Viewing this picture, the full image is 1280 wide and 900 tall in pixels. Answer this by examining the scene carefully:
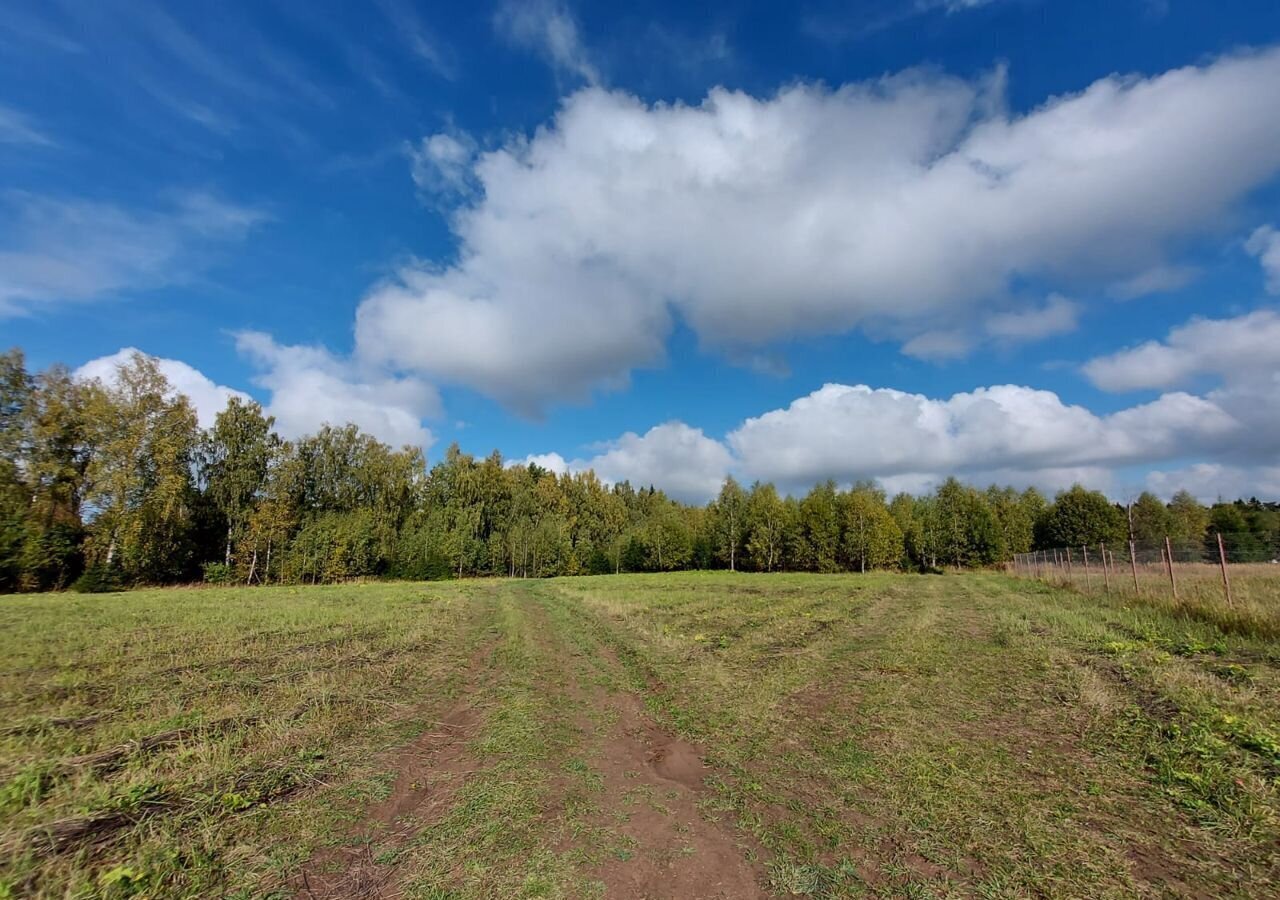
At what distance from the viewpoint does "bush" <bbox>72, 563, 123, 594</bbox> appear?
3997cm

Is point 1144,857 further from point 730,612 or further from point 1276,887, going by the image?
point 730,612

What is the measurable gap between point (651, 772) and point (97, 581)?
2105 inches

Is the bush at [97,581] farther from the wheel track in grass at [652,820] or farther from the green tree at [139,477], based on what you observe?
the wheel track in grass at [652,820]

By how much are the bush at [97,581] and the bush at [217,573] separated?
8.64m

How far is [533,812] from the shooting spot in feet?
17.0

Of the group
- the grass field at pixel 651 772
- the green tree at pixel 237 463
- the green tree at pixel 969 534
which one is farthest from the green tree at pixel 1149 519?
the green tree at pixel 237 463

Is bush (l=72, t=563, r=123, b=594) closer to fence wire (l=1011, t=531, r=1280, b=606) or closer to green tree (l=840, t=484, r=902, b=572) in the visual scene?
fence wire (l=1011, t=531, r=1280, b=606)

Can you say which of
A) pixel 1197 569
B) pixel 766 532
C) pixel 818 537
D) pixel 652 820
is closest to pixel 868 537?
pixel 818 537

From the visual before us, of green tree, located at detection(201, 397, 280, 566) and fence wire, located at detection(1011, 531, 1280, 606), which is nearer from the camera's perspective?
fence wire, located at detection(1011, 531, 1280, 606)

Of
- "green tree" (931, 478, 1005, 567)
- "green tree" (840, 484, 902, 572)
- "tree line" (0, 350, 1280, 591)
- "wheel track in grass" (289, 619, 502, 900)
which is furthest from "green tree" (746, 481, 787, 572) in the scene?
"wheel track in grass" (289, 619, 502, 900)

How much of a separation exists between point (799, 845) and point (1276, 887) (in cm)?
329

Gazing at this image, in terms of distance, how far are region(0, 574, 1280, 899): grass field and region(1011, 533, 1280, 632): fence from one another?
1641 millimetres

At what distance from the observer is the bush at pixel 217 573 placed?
5100cm

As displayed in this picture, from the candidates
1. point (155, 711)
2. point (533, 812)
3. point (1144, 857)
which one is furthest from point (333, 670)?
point (1144, 857)
